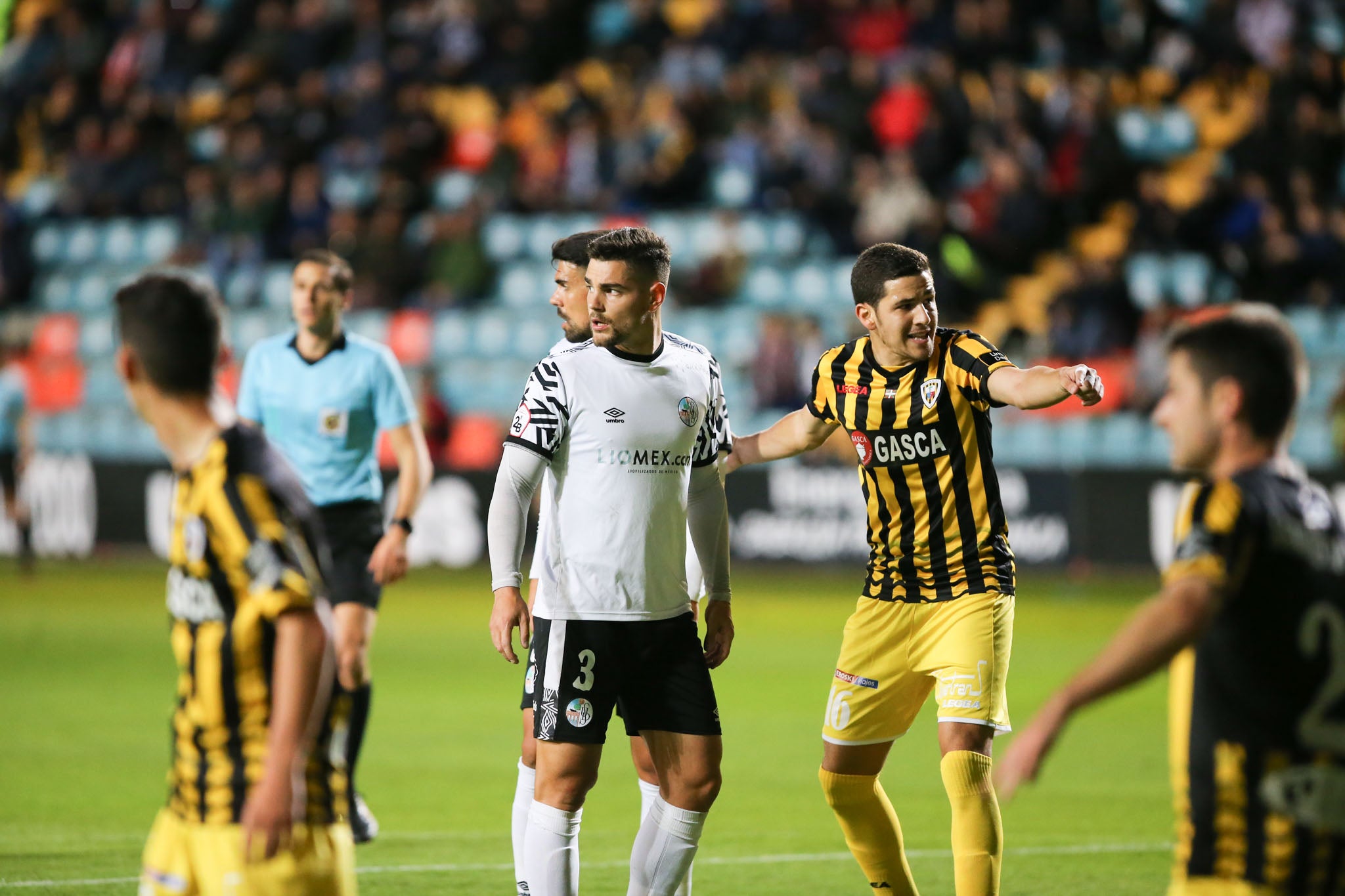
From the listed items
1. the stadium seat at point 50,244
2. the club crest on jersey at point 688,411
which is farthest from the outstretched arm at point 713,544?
the stadium seat at point 50,244

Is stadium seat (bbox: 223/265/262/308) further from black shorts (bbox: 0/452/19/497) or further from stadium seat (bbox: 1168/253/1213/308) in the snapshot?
stadium seat (bbox: 1168/253/1213/308)

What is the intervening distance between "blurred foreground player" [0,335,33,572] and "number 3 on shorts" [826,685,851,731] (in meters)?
→ 15.7

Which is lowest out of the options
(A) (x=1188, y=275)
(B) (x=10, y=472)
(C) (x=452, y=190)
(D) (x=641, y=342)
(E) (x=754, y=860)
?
(E) (x=754, y=860)

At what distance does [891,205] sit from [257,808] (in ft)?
56.1

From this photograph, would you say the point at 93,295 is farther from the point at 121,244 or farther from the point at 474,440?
the point at 474,440

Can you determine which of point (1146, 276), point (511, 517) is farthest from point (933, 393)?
point (1146, 276)

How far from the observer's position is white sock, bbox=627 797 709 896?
5289 mm

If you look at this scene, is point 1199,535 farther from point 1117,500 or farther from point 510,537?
point 1117,500

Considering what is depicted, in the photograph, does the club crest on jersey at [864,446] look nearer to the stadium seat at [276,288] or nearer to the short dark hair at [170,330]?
the short dark hair at [170,330]

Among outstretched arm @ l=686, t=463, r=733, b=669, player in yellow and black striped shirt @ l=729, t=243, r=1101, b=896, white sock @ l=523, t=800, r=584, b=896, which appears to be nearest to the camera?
white sock @ l=523, t=800, r=584, b=896

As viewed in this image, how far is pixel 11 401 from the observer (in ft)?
66.5

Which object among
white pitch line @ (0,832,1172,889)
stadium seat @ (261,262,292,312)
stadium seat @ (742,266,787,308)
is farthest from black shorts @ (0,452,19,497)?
white pitch line @ (0,832,1172,889)

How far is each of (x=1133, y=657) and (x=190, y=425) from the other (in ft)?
6.35

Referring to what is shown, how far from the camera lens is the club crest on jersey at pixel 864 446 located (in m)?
5.96
